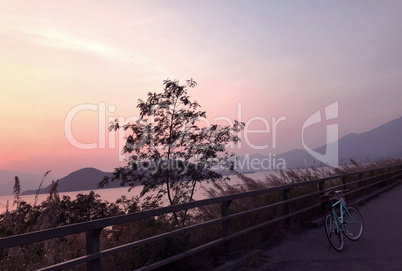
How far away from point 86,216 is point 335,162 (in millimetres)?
13500

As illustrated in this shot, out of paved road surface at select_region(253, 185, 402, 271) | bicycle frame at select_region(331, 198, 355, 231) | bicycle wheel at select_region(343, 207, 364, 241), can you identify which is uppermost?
bicycle frame at select_region(331, 198, 355, 231)

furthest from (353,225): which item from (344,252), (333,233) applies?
(344,252)

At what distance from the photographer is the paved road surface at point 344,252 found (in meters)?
7.37

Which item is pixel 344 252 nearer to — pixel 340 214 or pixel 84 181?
pixel 340 214

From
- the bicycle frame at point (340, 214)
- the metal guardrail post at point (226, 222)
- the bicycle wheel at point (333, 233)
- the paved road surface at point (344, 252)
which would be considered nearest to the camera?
the paved road surface at point (344, 252)

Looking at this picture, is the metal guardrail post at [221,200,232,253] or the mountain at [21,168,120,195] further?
the mountain at [21,168,120,195]

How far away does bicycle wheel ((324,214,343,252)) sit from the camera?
342 inches

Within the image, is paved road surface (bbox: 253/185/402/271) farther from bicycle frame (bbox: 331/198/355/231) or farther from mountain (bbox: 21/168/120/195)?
mountain (bbox: 21/168/120/195)

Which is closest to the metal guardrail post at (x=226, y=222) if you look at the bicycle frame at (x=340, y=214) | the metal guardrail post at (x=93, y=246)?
the bicycle frame at (x=340, y=214)

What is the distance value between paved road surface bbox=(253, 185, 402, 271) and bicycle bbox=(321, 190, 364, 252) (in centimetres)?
18

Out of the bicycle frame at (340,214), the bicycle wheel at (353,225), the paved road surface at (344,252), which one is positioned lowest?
the paved road surface at (344,252)

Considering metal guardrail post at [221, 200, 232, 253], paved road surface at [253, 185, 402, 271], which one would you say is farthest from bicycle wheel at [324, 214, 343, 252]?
metal guardrail post at [221, 200, 232, 253]

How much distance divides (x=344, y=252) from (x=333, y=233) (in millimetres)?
896

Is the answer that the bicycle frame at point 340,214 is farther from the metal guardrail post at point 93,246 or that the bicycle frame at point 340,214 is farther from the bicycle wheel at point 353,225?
the metal guardrail post at point 93,246
